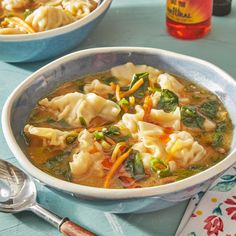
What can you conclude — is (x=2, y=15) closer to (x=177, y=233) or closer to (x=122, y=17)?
(x=122, y=17)

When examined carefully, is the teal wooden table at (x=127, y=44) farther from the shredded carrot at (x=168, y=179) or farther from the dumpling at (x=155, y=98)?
the dumpling at (x=155, y=98)

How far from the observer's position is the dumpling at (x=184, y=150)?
3.98 ft

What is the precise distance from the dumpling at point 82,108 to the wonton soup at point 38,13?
413 millimetres

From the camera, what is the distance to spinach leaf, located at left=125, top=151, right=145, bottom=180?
119 centimetres

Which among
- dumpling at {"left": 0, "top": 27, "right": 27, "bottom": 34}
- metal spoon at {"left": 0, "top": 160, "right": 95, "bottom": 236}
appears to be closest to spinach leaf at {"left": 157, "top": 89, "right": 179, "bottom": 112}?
metal spoon at {"left": 0, "top": 160, "right": 95, "bottom": 236}

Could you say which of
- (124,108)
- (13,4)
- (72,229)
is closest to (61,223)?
(72,229)

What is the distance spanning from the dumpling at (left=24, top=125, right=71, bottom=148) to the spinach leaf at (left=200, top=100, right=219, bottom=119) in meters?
0.34

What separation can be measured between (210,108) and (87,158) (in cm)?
37

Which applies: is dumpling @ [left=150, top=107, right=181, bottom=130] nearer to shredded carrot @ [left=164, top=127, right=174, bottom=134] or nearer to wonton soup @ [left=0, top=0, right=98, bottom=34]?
shredded carrot @ [left=164, top=127, right=174, bottom=134]

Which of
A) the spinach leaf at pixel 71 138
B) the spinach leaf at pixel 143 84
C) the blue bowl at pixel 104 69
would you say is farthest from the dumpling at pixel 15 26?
the spinach leaf at pixel 71 138

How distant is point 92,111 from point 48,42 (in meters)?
0.37

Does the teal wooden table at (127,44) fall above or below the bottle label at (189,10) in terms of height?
below

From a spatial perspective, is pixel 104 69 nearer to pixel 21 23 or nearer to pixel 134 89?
pixel 134 89

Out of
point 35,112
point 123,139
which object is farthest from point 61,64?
point 123,139
